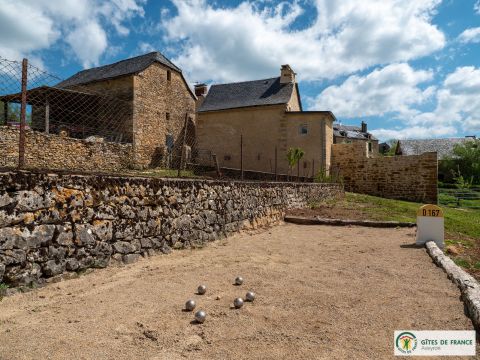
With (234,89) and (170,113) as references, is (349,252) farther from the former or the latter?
(234,89)

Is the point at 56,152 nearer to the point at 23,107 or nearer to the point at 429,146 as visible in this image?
the point at 23,107

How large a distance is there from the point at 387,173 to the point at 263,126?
31.2ft

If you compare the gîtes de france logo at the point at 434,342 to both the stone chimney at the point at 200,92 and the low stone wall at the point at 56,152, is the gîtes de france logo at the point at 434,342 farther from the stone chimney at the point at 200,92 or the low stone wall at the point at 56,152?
the stone chimney at the point at 200,92

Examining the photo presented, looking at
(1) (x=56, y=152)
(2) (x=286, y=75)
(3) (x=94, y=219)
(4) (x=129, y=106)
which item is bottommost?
(3) (x=94, y=219)

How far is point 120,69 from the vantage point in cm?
2484

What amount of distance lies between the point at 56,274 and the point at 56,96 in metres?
19.2

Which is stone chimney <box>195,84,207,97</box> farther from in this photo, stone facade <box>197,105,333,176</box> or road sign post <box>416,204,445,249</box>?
road sign post <box>416,204,445,249</box>

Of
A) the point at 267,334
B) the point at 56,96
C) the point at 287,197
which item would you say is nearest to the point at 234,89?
the point at 56,96

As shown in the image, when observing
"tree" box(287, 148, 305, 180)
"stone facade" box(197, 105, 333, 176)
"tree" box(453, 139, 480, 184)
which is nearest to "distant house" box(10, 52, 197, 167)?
"stone facade" box(197, 105, 333, 176)

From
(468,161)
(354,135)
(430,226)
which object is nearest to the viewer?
(430,226)

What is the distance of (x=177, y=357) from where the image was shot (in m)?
2.72

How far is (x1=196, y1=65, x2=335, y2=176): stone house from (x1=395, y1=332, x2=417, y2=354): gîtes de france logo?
2161cm

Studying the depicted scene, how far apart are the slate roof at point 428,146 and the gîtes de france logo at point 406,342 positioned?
51374 millimetres

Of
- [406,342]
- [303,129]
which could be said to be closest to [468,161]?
[303,129]
